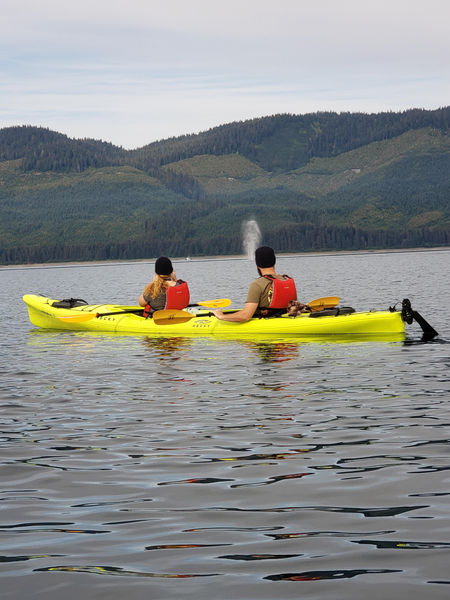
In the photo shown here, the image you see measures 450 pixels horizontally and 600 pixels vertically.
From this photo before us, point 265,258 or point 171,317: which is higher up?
point 265,258

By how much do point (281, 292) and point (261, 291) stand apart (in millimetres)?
478

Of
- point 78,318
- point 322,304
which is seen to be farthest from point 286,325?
point 78,318

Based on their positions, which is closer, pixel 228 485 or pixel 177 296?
pixel 228 485

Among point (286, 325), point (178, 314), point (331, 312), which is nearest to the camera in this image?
point (286, 325)

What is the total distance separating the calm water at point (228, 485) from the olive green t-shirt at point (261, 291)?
4.59 meters

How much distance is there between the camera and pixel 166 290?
22672mm

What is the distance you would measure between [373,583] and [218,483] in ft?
8.97

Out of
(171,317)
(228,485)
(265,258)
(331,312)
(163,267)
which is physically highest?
(265,258)

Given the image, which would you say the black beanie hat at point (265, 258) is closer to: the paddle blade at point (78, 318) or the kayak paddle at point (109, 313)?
the kayak paddle at point (109, 313)

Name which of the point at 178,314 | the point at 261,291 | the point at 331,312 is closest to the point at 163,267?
the point at 178,314

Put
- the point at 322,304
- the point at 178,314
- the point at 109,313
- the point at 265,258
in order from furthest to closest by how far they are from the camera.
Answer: the point at 109,313, the point at 178,314, the point at 322,304, the point at 265,258

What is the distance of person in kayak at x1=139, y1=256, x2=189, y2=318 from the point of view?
22.2 m

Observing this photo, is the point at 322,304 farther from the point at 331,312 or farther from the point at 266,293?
the point at 266,293

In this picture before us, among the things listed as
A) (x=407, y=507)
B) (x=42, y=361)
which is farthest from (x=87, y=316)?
(x=407, y=507)
